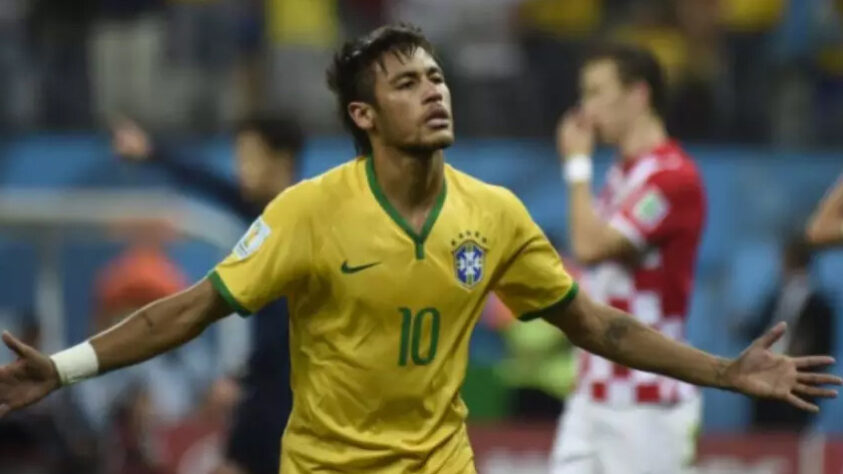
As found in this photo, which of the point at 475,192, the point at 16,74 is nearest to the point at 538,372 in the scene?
the point at 16,74

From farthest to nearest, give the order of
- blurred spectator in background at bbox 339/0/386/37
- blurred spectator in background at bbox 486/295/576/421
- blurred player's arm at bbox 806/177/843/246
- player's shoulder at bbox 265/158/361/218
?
blurred spectator in background at bbox 339/0/386/37
blurred spectator in background at bbox 486/295/576/421
blurred player's arm at bbox 806/177/843/246
player's shoulder at bbox 265/158/361/218

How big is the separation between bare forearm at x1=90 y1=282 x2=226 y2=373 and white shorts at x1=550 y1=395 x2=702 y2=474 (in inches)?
90.2

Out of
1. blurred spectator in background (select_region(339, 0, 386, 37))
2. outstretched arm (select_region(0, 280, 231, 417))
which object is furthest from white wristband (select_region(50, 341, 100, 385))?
blurred spectator in background (select_region(339, 0, 386, 37))

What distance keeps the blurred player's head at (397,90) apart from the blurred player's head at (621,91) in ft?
6.78

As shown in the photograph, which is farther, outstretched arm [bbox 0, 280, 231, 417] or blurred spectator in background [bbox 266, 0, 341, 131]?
blurred spectator in background [bbox 266, 0, 341, 131]

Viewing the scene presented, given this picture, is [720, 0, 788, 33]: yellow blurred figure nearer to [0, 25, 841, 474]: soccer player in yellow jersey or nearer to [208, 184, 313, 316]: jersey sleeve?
[0, 25, 841, 474]: soccer player in yellow jersey

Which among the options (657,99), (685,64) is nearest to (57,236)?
(685,64)

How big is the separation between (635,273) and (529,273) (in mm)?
1749

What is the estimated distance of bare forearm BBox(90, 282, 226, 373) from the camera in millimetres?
5512

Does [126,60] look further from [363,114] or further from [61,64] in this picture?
[363,114]

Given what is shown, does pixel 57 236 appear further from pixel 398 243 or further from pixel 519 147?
pixel 398 243

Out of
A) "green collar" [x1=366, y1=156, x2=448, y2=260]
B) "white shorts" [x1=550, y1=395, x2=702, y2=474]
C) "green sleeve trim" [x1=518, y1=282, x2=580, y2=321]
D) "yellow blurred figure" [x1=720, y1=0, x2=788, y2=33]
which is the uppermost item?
"yellow blurred figure" [x1=720, y1=0, x2=788, y2=33]

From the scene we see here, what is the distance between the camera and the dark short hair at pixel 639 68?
7.66 meters

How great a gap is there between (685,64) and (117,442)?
3814 millimetres
